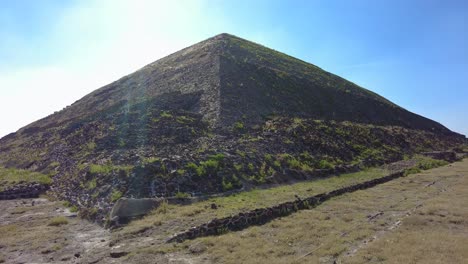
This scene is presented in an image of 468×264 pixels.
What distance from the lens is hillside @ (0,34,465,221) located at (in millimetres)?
17562

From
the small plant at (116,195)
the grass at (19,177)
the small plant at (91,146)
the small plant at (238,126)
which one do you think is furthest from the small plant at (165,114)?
the small plant at (116,195)

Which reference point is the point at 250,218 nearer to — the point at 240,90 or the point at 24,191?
the point at 24,191

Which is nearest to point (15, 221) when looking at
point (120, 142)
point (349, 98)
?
point (120, 142)

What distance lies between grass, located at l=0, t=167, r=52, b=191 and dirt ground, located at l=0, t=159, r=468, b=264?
6.05 m

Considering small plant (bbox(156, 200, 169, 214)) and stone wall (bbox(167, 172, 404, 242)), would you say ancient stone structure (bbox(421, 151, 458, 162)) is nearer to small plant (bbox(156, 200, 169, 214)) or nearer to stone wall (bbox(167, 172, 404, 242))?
stone wall (bbox(167, 172, 404, 242))

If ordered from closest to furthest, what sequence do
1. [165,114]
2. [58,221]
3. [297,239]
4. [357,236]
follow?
[357,236]
[297,239]
[58,221]
[165,114]

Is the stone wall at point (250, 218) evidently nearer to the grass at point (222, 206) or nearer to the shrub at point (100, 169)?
the grass at point (222, 206)

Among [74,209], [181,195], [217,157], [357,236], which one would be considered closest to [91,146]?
[74,209]

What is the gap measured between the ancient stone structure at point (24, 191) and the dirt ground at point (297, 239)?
463 centimetres

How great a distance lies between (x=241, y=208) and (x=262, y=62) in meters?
30.4

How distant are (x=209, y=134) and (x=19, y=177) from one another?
12.5m

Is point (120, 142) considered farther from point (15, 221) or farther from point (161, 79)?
point (161, 79)

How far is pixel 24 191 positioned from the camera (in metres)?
21.2

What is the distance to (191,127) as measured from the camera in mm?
23969
